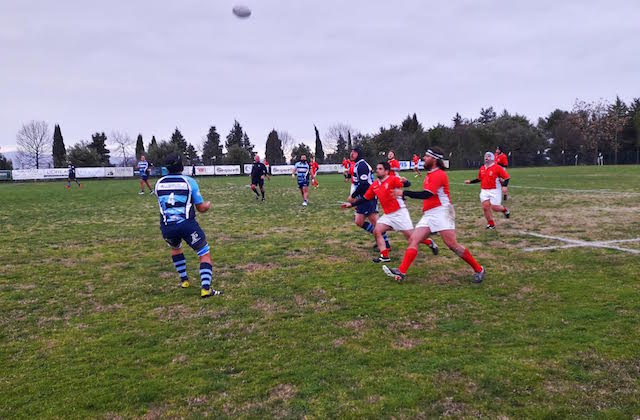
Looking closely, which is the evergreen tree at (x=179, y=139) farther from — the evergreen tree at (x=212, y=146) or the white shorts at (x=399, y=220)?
the white shorts at (x=399, y=220)

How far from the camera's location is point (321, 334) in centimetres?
482

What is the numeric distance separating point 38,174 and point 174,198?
4919 cm

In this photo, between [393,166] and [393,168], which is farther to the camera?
[393,166]

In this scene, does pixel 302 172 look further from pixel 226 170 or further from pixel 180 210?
pixel 226 170

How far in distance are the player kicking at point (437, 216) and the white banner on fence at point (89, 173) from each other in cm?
4950

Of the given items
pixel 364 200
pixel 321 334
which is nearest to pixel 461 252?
pixel 364 200

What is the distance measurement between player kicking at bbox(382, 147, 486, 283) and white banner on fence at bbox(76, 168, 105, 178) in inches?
1949

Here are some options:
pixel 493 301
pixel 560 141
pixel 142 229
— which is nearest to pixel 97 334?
pixel 493 301

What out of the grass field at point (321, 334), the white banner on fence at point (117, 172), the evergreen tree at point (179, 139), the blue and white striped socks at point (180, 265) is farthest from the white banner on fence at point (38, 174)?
the blue and white striped socks at point (180, 265)

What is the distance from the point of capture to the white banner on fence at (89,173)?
48.6 meters

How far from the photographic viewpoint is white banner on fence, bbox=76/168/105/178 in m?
48.6

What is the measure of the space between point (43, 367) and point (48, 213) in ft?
47.1

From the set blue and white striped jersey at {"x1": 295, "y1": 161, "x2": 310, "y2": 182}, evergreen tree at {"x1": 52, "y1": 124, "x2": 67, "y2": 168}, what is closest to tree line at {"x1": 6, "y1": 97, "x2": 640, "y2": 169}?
evergreen tree at {"x1": 52, "y1": 124, "x2": 67, "y2": 168}

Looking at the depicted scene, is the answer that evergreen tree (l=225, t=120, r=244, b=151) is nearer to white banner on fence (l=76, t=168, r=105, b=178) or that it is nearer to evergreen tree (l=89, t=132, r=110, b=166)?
evergreen tree (l=89, t=132, r=110, b=166)
